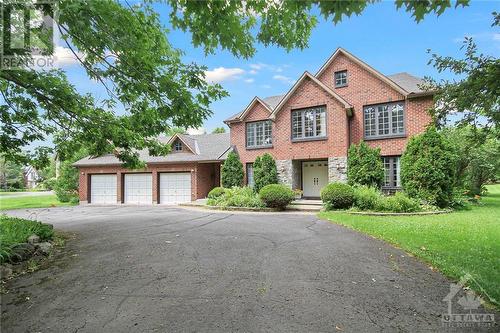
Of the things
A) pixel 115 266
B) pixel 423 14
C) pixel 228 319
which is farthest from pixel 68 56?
Result: pixel 423 14

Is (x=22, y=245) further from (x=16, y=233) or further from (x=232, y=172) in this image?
(x=232, y=172)

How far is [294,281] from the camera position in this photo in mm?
4867

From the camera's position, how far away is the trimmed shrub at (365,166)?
16.2 metres

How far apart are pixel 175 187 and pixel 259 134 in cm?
743

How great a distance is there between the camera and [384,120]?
17.1 m

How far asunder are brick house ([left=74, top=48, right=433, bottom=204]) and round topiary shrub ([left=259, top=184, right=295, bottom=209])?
398 cm

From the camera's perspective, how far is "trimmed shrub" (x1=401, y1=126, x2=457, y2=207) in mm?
14125

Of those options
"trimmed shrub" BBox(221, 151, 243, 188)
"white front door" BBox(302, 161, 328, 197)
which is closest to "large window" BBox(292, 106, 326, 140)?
"white front door" BBox(302, 161, 328, 197)

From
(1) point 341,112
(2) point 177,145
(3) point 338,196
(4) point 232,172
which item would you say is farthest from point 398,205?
(2) point 177,145

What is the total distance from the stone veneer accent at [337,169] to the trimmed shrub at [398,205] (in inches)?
162

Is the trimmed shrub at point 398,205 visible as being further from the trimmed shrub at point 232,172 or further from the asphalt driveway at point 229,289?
the trimmed shrub at point 232,172

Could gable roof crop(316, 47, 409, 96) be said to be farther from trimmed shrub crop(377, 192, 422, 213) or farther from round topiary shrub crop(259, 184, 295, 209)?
round topiary shrub crop(259, 184, 295, 209)

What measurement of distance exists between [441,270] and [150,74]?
6.55 meters

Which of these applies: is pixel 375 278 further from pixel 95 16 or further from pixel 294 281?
Result: pixel 95 16
